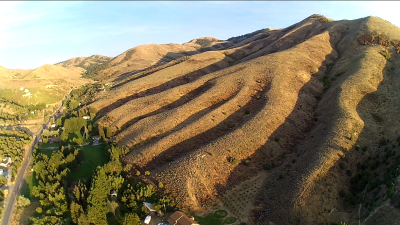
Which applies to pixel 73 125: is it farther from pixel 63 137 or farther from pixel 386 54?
pixel 386 54

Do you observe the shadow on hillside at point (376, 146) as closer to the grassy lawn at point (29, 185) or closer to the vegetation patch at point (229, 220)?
the vegetation patch at point (229, 220)

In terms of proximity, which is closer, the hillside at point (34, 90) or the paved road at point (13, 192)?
the paved road at point (13, 192)

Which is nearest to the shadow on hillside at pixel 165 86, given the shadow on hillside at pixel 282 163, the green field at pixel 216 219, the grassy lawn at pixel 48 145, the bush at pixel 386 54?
the grassy lawn at pixel 48 145

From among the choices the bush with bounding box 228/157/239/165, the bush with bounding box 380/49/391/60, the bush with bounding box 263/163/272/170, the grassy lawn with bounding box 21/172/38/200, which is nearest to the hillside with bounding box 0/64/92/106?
the grassy lawn with bounding box 21/172/38/200

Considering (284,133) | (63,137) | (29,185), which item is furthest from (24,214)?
(284,133)

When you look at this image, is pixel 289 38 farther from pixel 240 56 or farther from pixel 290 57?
pixel 290 57

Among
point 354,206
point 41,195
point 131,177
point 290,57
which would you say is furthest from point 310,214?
point 290,57

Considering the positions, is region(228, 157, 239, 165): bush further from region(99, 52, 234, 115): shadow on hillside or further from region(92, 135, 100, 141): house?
region(99, 52, 234, 115): shadow on hillside
